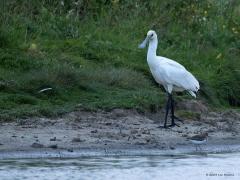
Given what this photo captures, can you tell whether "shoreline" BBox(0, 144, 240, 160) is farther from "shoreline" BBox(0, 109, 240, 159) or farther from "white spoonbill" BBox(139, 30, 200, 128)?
"white spoonbill" BBox(139, 30, 200, 128)

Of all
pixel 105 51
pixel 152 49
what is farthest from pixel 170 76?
pixel 105 51

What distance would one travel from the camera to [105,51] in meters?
14.1

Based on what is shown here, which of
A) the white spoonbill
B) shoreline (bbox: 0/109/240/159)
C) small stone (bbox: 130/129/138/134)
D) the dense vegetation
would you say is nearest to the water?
shoreline (bbox: 0/109/240/159)

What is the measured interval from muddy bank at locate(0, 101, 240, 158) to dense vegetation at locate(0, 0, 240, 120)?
0.29 meters

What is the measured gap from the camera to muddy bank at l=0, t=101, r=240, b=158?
9641 mm

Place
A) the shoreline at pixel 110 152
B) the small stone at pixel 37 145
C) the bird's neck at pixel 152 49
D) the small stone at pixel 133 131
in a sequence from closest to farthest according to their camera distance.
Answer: the shoreline at pixel 110 152, the small stone at pixel 37 145, the small stone at pixel 133 131, the bird's neck at pixel 152 49

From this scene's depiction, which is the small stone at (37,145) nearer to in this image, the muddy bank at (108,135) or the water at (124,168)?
the muddy bank at (108,135)

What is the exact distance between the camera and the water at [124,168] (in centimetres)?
869

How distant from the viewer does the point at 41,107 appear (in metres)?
11.2

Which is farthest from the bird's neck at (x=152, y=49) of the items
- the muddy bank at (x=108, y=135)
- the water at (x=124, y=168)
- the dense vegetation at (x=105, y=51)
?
the water at (x=124, y=168)

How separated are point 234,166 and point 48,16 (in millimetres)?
6153

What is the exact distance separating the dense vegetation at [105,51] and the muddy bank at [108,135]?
29 centimetres

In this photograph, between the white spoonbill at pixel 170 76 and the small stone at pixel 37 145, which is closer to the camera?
the small stone at pixel 37 145

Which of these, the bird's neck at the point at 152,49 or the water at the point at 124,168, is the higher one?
the bird's neck at the point at 152,49
